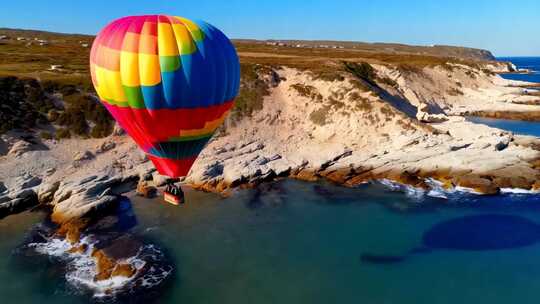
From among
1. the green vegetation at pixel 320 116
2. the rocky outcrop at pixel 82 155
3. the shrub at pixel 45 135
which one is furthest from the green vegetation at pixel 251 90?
the shrub at pixel 45 135

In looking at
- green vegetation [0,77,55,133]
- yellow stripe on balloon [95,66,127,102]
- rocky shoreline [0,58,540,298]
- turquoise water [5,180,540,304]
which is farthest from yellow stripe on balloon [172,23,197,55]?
green vegetation [0,77,55,133]

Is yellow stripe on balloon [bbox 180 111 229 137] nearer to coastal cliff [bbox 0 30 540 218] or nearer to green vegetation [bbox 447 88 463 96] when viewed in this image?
coastal cliff [bbox 0 30 540 218]

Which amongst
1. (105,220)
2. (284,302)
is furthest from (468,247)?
(105,220)

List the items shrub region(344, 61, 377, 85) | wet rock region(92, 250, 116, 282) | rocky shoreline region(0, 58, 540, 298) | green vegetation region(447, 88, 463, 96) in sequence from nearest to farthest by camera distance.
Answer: wet rock region(92, 250, 116, 282)
rocky shoreline region(0, 58, 540, 298)
shrub region(344, 61, 377, 85)
green vegetation region(447, 88, 463, 96)

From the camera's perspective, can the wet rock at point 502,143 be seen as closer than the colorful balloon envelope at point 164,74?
No

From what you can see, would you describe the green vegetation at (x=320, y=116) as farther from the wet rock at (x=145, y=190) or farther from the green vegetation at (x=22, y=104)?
the green vegetation at (x=22, y=104)
